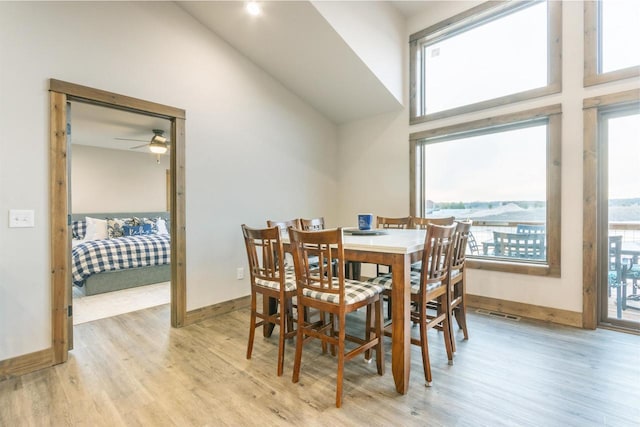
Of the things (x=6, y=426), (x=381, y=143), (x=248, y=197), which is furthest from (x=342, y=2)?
(x=6, y=426)

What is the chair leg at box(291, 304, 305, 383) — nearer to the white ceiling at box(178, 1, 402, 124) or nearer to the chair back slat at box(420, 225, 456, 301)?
the chair back slat at box(420, 225, 456, 301)

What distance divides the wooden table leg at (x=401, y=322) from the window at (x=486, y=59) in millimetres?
2461

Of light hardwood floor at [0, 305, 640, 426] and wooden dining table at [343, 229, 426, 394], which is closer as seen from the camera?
light hardwood floor at [0, 305, 640, 426]

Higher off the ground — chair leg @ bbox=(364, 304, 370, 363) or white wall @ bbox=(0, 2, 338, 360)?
white wall @ bbox=(0, 2, 338, 360)

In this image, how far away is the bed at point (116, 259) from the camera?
3.99 meters

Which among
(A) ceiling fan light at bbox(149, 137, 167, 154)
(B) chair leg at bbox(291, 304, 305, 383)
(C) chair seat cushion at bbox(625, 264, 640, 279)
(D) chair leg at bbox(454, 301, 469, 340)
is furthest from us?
(A) ceiling fan light at bbox(149, 137, 167, 154)

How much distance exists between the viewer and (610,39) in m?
2.68

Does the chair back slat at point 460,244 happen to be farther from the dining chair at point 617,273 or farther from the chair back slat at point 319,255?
the dining chair at point 617,273

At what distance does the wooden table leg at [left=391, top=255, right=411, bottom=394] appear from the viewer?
1.81m

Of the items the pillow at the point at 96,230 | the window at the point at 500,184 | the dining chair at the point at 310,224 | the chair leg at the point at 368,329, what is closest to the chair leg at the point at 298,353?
the chair leg at the point at 368,329

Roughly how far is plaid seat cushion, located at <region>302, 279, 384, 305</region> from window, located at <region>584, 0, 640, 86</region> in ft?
8.80

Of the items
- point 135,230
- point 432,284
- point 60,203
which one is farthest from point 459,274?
point 135,230

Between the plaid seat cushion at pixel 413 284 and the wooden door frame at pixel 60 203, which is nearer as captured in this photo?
the plaid seat cushion at pixel 413 284

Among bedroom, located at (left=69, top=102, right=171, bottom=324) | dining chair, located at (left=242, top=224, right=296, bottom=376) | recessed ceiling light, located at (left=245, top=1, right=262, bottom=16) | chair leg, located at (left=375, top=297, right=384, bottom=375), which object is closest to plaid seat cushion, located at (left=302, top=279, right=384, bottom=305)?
chair leg, located at (left=375, top=297, right=384, bottom=375)
